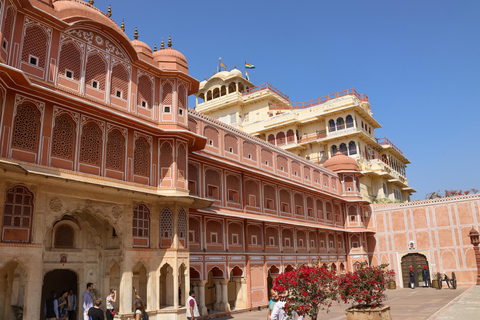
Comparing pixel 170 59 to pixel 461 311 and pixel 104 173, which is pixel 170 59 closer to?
pixel 104 173

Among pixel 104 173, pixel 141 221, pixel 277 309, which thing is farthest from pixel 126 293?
pixel 277 309

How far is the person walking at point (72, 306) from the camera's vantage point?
14498 millimetres

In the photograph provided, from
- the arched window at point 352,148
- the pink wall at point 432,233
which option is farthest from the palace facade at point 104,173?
the arched window at point 352,148

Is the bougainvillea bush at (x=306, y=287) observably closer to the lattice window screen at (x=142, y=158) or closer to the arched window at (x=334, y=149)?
the lattice window screen at (x=142, y=158)

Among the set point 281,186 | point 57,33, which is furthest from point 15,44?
point 281,186

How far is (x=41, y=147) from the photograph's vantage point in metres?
13.3

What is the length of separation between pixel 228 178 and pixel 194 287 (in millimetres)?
6349

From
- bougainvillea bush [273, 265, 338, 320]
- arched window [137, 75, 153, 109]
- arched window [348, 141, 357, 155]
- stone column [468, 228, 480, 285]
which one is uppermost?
arched window [348, 141, 357, 155]

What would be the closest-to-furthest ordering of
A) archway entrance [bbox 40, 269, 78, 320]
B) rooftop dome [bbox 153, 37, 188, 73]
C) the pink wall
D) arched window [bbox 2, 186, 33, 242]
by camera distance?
1. arched window [bbox 2, 186, 33, 242]
2. archway entrance [bbox 40, 269, 78, 320]
3. rooftop dome [bbox 153, 37, 188, 73]
4. the pink wall

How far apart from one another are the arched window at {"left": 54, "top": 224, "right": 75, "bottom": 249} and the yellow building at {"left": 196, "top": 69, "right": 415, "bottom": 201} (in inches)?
1150

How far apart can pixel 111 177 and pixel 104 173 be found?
35 centimetres

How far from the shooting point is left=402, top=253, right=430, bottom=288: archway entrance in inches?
1396

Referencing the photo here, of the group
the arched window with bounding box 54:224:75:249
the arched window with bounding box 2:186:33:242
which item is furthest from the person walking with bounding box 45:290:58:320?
the arched window with bounding box 2:186:33:242

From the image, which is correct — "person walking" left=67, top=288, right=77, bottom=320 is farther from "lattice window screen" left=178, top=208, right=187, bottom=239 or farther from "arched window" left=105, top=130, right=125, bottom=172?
"arched window" left=105, top=130, right=125, bottom=172
